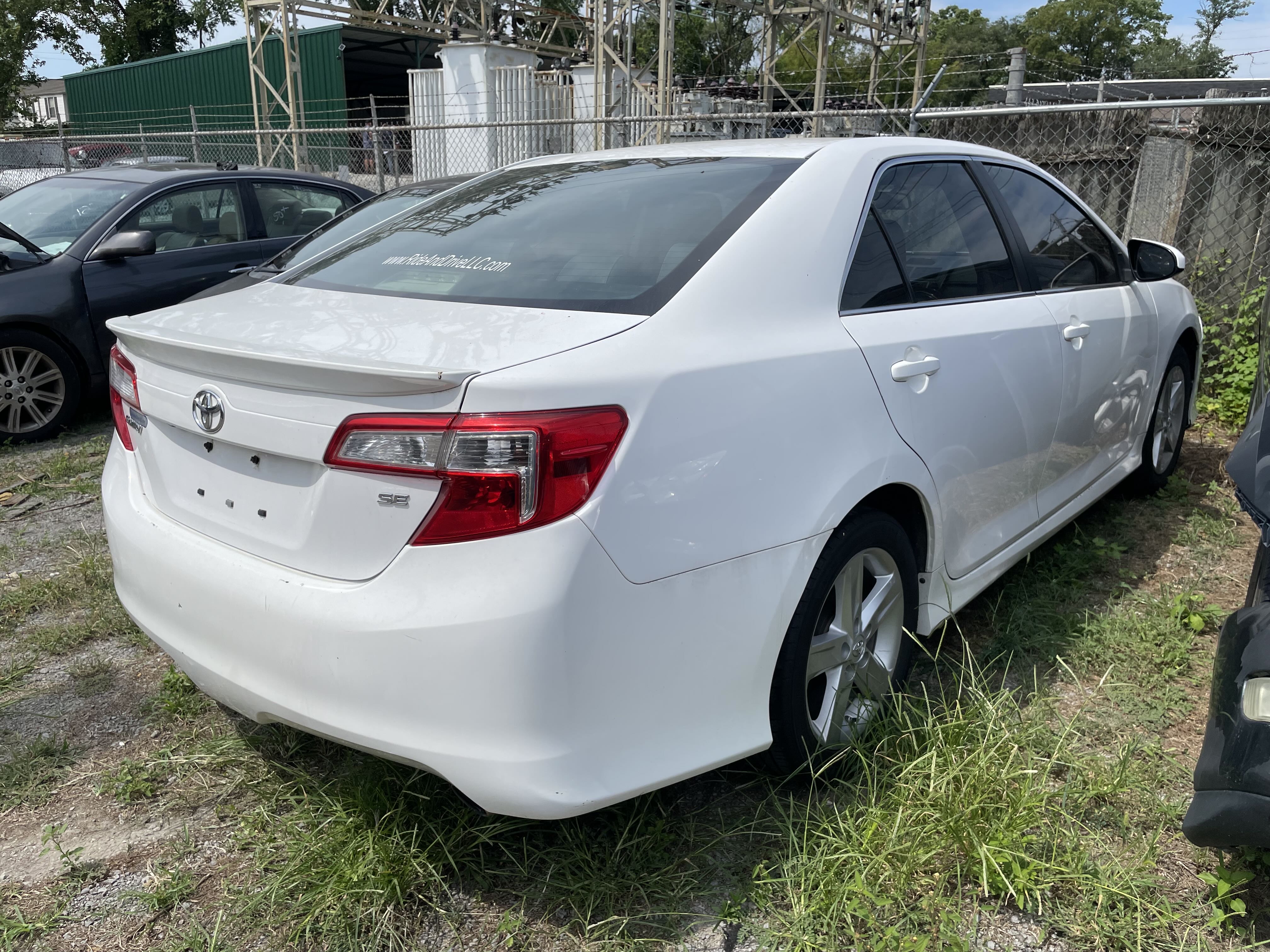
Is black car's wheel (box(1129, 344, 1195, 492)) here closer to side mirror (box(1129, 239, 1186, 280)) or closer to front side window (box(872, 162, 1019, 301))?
side mirror (box(1129, 239, 1186, 280))

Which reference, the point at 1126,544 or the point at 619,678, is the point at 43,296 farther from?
the point at 1126,544

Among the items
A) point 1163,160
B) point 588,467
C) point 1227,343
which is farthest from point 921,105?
point 588,467

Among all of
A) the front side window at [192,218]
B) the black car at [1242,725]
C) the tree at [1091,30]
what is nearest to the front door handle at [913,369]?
the black car at [1242,725]

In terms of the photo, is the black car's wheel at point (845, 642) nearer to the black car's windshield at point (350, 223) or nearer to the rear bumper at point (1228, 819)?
the rear bumper at point (1228, 819)

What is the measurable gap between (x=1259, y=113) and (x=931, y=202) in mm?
4395

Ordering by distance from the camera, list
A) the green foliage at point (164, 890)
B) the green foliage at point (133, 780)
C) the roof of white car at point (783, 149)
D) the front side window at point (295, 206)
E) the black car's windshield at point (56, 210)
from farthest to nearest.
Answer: the front side window at point (295, 206) → the black car's windshield at point (56, 210) → the roof of white car at point (783, 149) → the green foliage at point (133, 780) → the green foliage at point (164, 890)

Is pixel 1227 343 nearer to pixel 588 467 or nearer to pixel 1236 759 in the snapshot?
pixel 1236 759

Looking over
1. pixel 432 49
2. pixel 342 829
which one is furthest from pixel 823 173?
pixel 432 49

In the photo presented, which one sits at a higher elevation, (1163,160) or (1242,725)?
(1163,160)

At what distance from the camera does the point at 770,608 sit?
210 cm

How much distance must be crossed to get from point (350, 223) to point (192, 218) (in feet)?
7.17

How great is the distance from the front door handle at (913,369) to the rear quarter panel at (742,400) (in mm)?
134

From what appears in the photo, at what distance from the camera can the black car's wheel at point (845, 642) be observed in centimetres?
224

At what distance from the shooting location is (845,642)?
245cm
